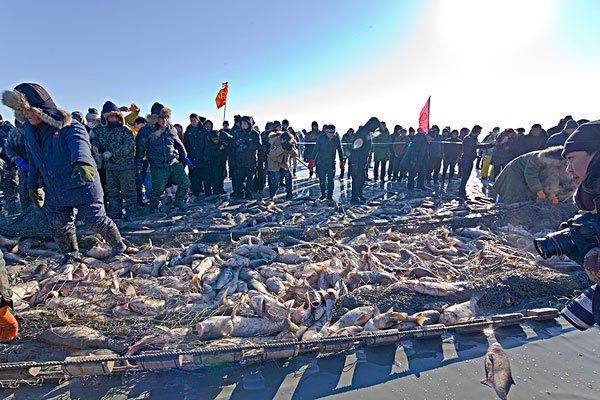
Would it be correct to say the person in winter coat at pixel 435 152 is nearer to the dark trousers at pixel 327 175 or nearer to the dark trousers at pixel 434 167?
the dark trousers at pixel 434 167

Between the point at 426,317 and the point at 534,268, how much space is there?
2338 millimetres


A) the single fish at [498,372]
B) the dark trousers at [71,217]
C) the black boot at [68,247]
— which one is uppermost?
the dark trousers at [71,217]

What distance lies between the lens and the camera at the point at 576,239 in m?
1.81

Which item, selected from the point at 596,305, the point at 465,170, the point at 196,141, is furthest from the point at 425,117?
the point at 596,305

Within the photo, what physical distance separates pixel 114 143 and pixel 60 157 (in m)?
2.38

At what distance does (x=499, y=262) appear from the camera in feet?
15.0

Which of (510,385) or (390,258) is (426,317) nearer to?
(510,385)

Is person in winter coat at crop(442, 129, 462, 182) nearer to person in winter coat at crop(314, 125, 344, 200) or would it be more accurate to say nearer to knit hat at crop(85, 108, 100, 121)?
person in winter coat at crop(314, 125, 344, 200)

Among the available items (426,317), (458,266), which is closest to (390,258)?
(458,266)

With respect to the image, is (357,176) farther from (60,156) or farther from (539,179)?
(60,156)

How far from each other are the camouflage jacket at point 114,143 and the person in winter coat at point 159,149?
0.88 ft

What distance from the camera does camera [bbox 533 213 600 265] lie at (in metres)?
1.81

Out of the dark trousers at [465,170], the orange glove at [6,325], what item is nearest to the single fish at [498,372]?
the orange glove at [6,325]

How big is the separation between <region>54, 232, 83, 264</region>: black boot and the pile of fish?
17 cm
